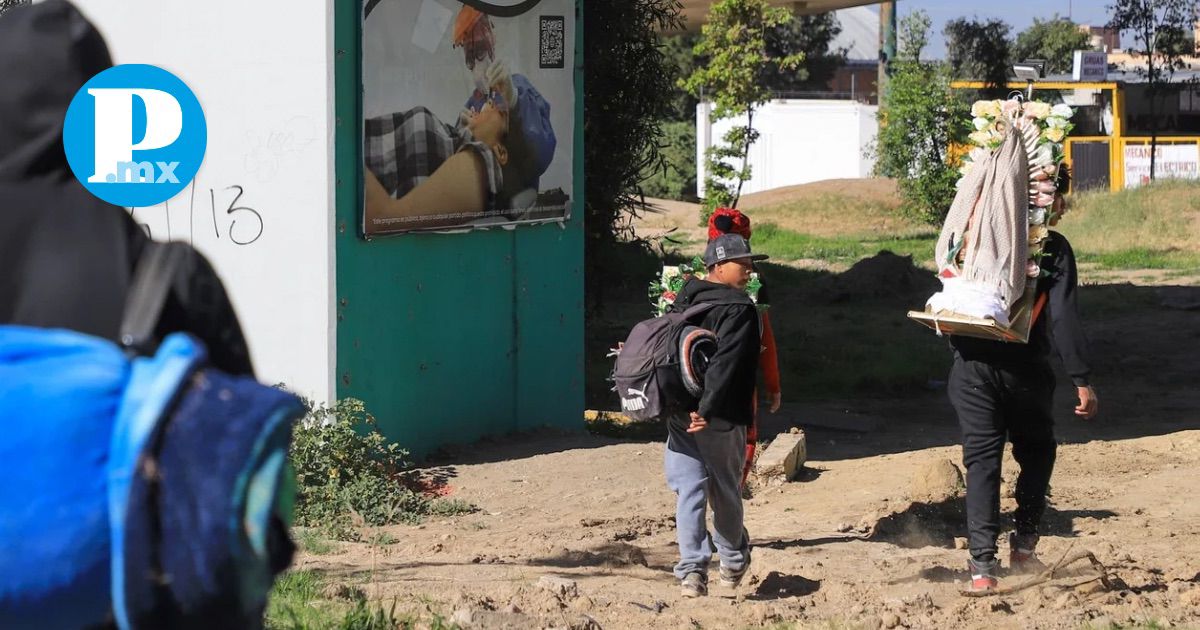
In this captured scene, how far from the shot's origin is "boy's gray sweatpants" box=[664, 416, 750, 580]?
6.05m

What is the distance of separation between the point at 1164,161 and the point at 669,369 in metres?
31.9

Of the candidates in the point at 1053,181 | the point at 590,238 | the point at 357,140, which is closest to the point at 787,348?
the point at 590,238

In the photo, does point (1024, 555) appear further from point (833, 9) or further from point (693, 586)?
point (833, 9)

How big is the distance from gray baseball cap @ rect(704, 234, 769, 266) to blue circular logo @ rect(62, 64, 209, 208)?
211cm

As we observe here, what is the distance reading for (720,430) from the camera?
6.00 m

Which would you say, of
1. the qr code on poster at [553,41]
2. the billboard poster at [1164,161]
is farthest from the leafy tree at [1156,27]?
the qr code on poster at [553,41]

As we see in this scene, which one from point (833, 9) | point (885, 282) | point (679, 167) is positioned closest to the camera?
point (885, 282)

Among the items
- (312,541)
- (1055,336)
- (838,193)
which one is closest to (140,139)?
(312,541)

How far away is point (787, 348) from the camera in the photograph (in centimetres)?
1598

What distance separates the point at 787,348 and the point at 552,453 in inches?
279

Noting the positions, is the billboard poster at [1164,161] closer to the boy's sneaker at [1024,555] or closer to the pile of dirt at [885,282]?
the pile of dirt at [885,282]

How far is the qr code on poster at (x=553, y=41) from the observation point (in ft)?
32.5

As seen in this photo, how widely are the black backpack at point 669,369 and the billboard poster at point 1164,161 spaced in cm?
3117

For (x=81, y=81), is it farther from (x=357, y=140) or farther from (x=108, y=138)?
(x=357, y=140)
